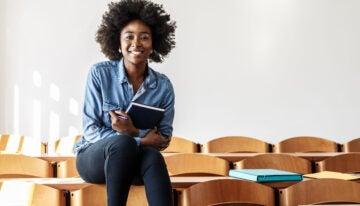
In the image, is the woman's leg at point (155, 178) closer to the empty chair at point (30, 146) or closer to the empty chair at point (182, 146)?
the empty chair at point (182, 146)

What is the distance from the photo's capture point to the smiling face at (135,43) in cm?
225

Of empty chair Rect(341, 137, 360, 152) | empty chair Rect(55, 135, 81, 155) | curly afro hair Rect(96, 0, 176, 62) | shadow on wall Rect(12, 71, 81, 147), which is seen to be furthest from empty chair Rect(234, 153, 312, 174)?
shadow on wall Rect(12, 71, 81, 147)

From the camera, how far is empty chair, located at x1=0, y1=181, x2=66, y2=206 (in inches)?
73.9

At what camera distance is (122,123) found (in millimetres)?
2039

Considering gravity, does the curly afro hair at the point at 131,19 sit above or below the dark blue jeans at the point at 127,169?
above

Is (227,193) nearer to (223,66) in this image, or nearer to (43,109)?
(223,66)

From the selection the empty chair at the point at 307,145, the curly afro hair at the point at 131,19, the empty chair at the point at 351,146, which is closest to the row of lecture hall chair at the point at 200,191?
the curly afro hair at the point at 131,19

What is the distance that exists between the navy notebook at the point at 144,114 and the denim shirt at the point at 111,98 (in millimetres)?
41

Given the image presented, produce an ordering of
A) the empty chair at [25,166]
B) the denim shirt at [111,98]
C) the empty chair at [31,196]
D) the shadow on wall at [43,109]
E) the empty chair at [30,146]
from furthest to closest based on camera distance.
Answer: the shadow on wall at [43,109] < the empty chair at [30,146] < the empty chair at [25,166] < the denim shirt at [111,98] < the empty chair at [31,196]

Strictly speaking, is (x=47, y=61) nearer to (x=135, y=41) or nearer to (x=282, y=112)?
(x=282, y=112)

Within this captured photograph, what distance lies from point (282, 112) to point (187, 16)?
1519mm

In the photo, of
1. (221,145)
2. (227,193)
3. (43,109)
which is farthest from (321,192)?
(43,109)

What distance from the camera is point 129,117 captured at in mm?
2062

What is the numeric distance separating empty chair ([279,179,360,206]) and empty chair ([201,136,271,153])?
7.40 ft
